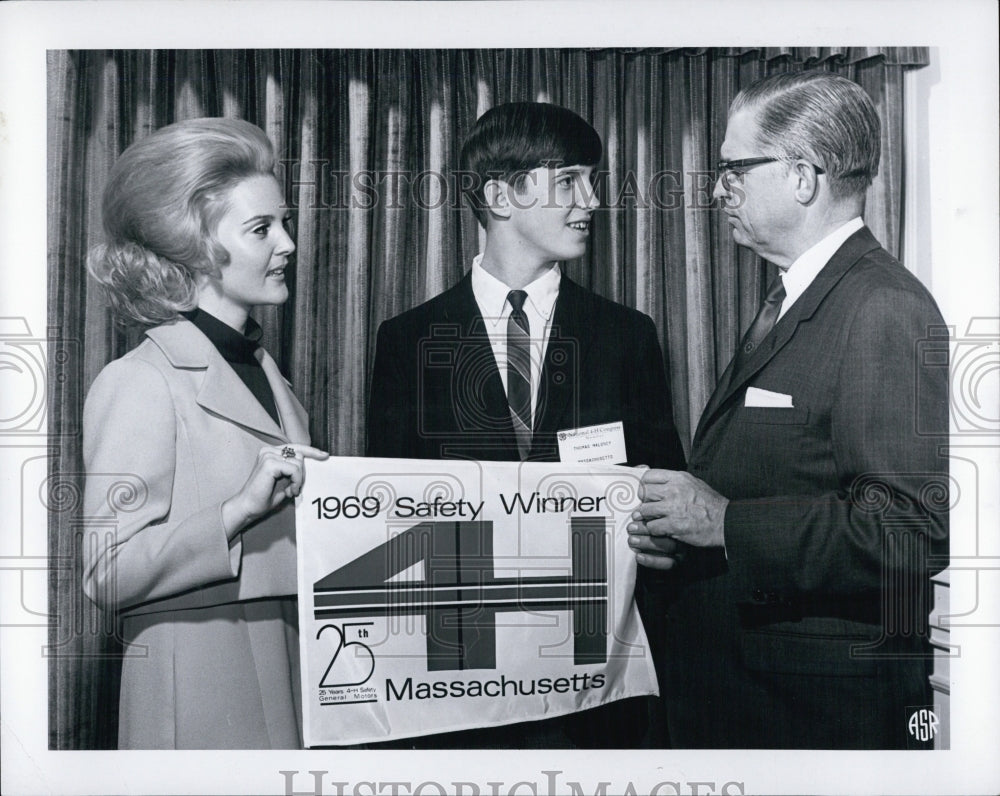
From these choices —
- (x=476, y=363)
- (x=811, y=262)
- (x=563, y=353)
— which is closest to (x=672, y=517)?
(x=563, y=353)

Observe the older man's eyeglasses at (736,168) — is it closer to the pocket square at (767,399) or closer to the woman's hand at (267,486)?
the pocket square at (767,399)

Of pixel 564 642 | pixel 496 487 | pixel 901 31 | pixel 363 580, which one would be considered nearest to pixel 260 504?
pixel 363 580

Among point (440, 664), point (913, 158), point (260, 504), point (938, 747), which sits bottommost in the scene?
point (938, 747)

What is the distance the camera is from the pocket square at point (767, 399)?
2.46m

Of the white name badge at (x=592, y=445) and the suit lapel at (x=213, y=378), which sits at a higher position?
the suit lapel at (x=213, y=378)

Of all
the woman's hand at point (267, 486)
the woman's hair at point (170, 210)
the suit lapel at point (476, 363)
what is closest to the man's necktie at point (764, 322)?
the suit lapel at point (476, 363)

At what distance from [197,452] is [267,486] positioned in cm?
20

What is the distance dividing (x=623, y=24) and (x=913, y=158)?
842 mm

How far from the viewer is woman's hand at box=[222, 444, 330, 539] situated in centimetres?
246

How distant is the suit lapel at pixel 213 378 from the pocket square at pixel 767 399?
1.19m

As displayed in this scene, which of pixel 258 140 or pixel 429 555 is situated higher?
pixel 258 140

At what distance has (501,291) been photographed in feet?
8.47

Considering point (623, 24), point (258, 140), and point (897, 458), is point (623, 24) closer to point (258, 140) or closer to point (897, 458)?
point (258, 140)

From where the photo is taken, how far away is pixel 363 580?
8.27 feet
